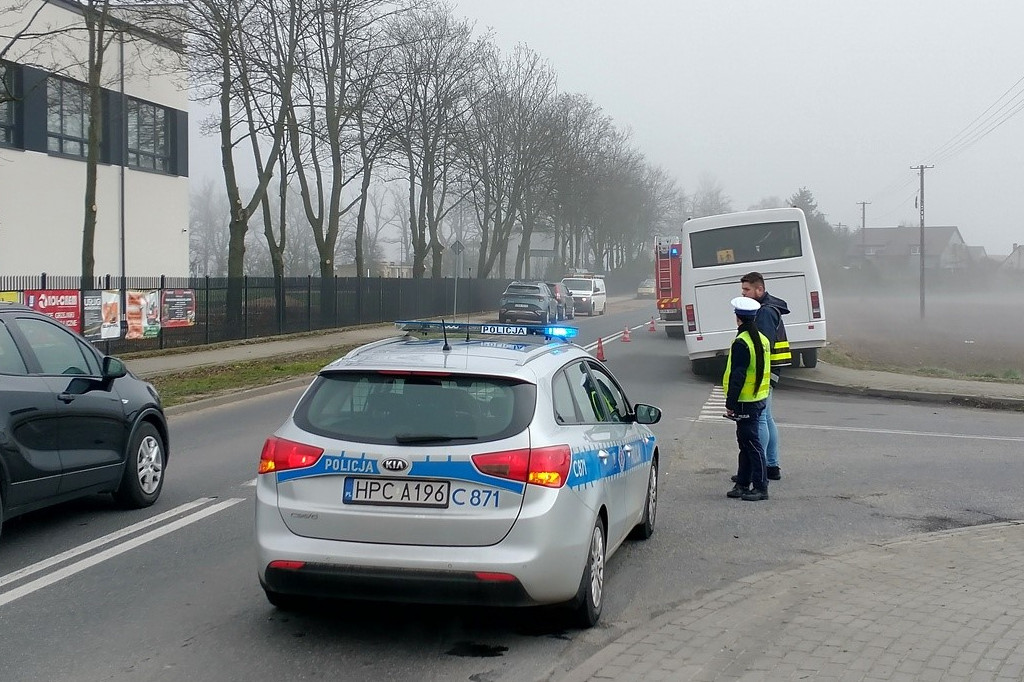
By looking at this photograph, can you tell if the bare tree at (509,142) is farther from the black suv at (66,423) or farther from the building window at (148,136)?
the black suv at (66,423)

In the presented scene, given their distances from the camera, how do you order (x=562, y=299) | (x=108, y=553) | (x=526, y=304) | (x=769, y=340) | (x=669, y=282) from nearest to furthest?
(x=108, y=553) → (x=769, y=340) → (x=669, y=282) → (x=526, y=304) → (x=562, y=299)

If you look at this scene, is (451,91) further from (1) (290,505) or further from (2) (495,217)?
(1) (290,505)

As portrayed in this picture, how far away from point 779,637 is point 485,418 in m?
1.77

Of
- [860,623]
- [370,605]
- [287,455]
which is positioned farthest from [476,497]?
[860,623]

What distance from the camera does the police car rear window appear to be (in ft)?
17.5

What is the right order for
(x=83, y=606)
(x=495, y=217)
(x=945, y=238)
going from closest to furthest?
(x=83, y=606), (x=495, y=217), (x=945, y=238)

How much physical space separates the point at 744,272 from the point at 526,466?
15681mm

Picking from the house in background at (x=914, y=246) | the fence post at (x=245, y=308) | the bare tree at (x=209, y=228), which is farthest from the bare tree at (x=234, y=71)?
the house in background at (x=914, y=246)

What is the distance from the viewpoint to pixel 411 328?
7082 millimetres

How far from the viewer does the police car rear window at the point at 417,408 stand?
5.32m

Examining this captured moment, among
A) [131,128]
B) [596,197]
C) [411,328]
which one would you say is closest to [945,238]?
[596,197]

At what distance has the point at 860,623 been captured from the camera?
5602 mm

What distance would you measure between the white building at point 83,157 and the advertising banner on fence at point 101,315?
736cm

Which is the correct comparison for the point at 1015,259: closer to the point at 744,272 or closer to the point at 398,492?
the point at 744,272
